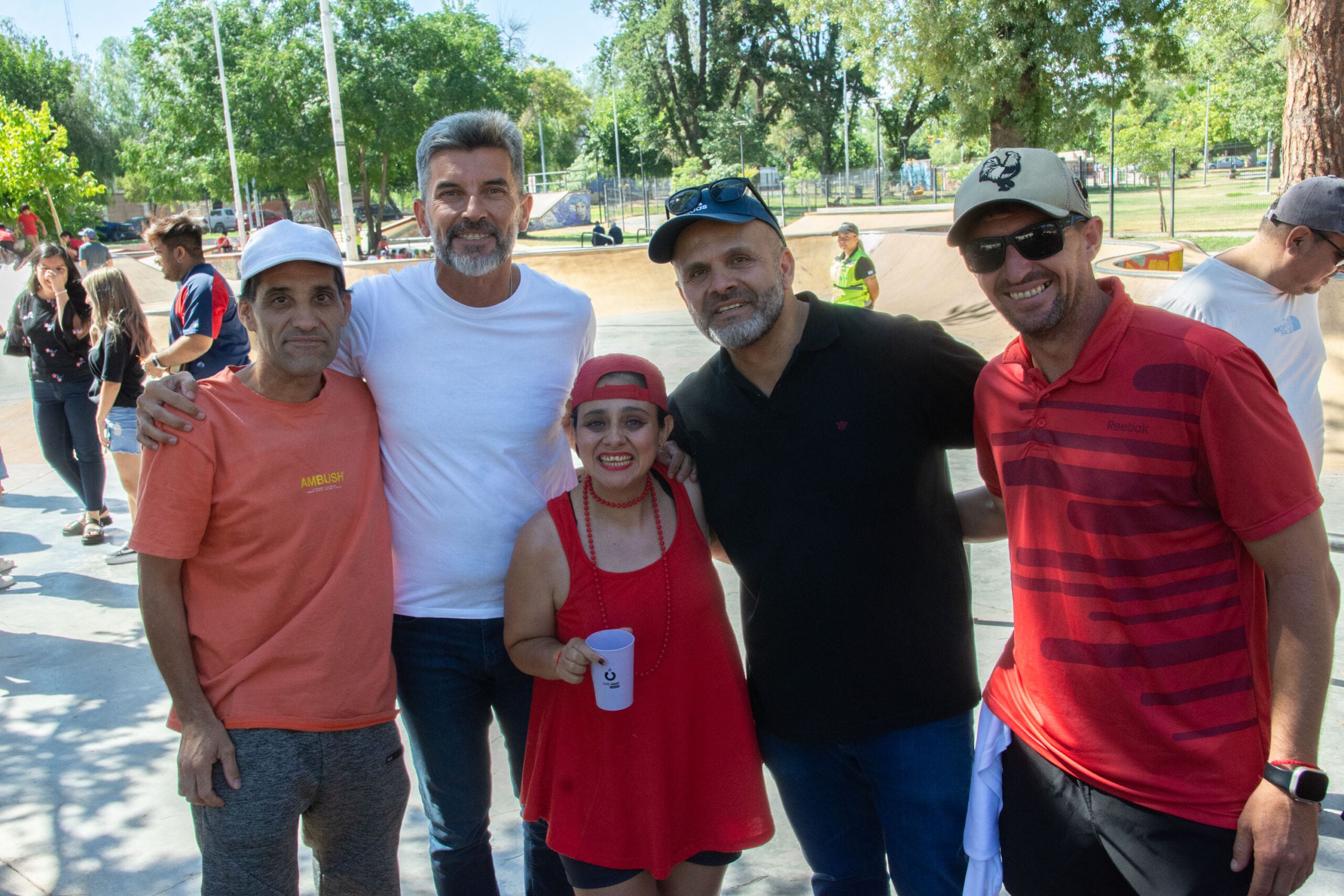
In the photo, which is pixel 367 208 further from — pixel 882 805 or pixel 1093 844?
pixel 1093 844

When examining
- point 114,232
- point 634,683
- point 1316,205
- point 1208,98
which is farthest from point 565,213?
point 634,683

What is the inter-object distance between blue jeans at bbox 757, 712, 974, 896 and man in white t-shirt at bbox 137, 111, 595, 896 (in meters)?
0.75

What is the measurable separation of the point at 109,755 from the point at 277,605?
2.47 m

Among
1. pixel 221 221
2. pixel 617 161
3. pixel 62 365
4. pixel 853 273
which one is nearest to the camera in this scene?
pixel 62 365

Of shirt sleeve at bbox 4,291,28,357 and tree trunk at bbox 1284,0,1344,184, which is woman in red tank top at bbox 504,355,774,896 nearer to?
shirt sleeve at bbox 4,291,28,357

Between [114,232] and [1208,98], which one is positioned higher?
[1208,98]

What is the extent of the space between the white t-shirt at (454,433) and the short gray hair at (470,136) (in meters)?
0.40

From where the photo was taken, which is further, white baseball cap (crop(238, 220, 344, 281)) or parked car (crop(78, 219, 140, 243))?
parked car (crop(78, 219, 140, 243))

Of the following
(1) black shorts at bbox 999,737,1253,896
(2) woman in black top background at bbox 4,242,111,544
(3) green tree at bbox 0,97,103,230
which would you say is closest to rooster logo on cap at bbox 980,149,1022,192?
(1) black shorts at bbox 999,737,1253,896

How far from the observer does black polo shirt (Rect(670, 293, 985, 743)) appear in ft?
7.60

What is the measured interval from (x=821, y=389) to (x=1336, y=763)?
2.74 metres

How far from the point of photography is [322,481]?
7.51 ft

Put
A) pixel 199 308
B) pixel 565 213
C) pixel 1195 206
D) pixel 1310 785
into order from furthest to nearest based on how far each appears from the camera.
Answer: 1. pixel 565 213
2. pixel 1195 206
3. pixel 199 308
4. pixel 1310 785

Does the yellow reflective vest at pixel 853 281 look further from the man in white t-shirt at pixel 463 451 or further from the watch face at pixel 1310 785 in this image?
the watch face at pixel 1310 785
